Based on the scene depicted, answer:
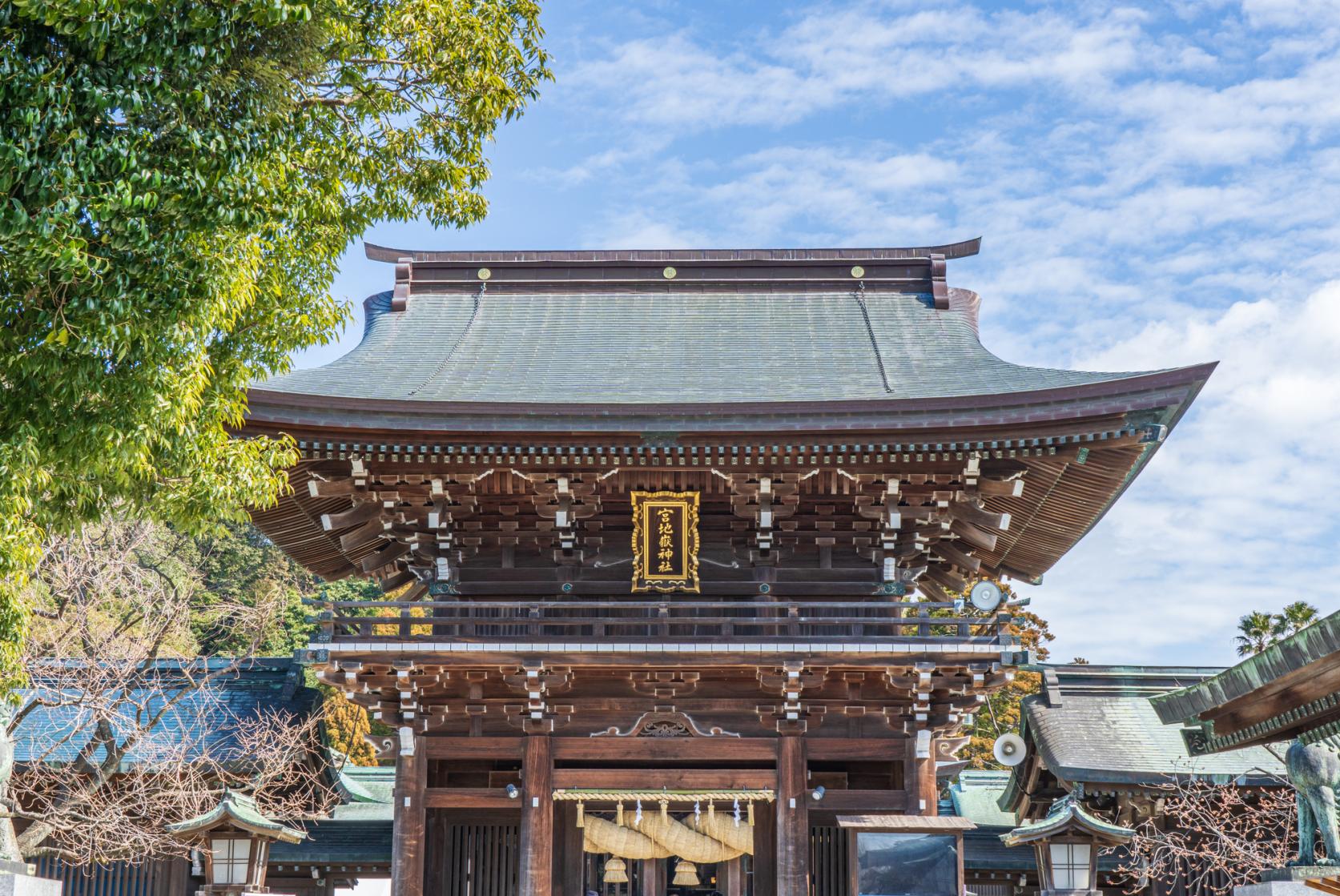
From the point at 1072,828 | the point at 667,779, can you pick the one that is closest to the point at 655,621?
the point at 667,779

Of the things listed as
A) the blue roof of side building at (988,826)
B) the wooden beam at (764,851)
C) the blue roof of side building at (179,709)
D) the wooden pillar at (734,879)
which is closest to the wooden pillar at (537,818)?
the wooden pillar at (734,879)

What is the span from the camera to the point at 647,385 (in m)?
15.3

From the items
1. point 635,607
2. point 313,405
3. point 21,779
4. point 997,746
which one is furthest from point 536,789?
point 21,779

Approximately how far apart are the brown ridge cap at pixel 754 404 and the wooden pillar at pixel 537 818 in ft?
12.0

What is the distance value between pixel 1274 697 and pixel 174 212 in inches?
306

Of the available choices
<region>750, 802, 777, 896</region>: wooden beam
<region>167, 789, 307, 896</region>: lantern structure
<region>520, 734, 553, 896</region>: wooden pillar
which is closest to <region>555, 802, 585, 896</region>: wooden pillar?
<region>520, 734, 553, 896</region>: wooden pillar

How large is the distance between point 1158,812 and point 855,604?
634 centimetres

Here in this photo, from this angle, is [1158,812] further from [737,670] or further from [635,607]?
[635,607]

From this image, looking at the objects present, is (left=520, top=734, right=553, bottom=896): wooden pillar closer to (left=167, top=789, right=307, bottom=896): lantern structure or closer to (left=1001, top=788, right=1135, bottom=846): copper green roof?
(left=167, top=789, right=307, bottom=896): lantern structure

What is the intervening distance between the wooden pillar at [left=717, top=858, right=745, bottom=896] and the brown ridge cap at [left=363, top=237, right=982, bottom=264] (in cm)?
857

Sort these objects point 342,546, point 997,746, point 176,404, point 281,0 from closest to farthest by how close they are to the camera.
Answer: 1. point 281,0
2. point 176,404
3. point 342,546
4. point 997,746

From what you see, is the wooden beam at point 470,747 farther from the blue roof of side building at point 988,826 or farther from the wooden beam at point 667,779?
the blue roof of side building at point 988,826

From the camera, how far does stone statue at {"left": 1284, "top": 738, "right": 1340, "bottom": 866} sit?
8273mm

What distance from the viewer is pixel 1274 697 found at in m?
8.67
